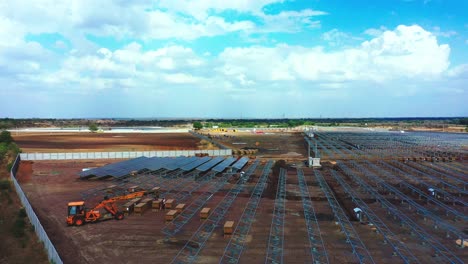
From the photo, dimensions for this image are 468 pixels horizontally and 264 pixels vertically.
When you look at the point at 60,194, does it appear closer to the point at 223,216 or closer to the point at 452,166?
the point at 223,216

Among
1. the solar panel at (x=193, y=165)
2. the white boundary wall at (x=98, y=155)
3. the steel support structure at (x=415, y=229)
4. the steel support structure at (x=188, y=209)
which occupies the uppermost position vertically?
the white boundary wall at (x=98, y=155)

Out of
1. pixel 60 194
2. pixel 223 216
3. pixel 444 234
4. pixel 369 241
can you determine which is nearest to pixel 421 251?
pixel 369 241

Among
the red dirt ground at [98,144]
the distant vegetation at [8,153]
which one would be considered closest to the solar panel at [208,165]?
the red dirt ground at [98,144]

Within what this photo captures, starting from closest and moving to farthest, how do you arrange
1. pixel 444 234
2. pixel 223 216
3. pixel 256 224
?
pixel 444 234
pixel 256 224
pixel 223 216

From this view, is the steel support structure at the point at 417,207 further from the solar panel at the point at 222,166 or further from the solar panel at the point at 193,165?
the solar panel at the point at 193,165

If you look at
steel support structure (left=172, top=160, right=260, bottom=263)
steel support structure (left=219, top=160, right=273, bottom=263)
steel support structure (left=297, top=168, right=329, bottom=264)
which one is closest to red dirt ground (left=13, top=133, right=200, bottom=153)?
steel support structure (left=172, top=160, right=260, bottom=263)

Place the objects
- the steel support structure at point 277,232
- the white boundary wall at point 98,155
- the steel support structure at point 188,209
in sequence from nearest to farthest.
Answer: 1. the steel support structure at point 277,232
2. the steel support structure at point 188,209
3. the white boundary wall at point 98,155

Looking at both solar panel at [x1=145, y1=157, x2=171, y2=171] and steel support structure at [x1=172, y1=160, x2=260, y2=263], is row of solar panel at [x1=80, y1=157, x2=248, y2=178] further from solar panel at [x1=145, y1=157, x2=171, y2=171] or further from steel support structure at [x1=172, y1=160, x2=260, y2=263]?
steel support structure at [x1=172, y1=160, x2=260, y2=263]
